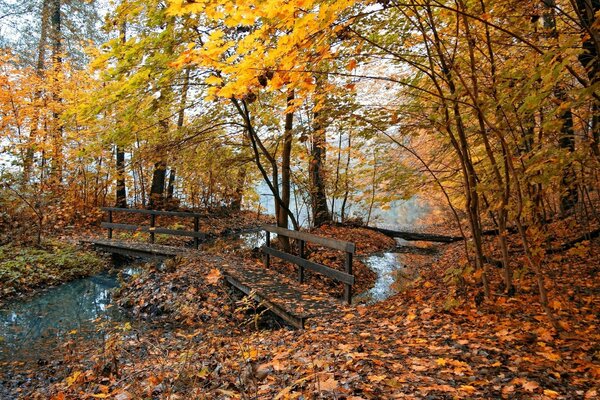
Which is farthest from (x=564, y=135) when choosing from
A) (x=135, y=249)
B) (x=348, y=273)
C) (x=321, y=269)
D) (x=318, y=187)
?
(x=135, y=249)

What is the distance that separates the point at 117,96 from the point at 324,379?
14.7 feet

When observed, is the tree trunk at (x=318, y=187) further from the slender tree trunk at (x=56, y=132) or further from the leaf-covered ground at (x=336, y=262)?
the slender tree trunk at (x=56, y=132)

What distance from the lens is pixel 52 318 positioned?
6.75m

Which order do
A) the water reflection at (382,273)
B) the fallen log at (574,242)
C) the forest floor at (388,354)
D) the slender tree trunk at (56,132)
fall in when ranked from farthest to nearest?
the slender tree trunk at (56,132), the water reflection at (382,273), the fallen log at (574,242), the forest floor at (388,354)

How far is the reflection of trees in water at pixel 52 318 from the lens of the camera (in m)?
5.47

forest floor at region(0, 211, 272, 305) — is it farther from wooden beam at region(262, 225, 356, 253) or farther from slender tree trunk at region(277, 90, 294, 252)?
wooden beam at region(262, 225, 356, 253)

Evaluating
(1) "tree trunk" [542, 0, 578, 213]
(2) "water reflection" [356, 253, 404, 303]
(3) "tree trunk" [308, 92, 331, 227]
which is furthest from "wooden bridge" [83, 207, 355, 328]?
(3) "tree trunk" [308, 92, 331, 227]

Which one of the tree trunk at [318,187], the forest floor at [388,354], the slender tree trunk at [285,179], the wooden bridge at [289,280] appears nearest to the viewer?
the forest floor at [388,354]

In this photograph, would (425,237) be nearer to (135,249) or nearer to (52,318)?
(135,249)

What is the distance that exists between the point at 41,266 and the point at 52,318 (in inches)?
119

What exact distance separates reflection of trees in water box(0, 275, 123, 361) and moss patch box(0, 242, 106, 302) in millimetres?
419

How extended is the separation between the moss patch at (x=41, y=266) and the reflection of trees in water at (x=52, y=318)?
1.37ft

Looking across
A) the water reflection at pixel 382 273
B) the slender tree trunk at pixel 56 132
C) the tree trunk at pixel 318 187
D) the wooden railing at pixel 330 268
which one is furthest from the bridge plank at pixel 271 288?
the slender tree trunk at pixel 56 132

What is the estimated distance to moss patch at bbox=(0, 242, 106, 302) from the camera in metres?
8.20
